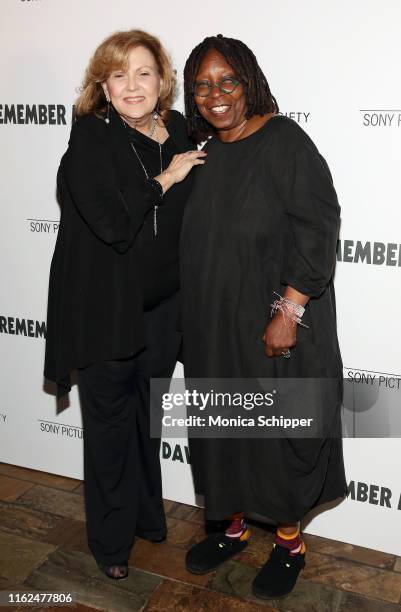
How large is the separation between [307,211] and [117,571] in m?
1.33

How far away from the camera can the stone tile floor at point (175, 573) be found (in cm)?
216

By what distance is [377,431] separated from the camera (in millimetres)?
2363

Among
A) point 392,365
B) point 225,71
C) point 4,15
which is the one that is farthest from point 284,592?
point 4,15

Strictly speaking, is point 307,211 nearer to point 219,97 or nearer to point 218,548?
point 219,97

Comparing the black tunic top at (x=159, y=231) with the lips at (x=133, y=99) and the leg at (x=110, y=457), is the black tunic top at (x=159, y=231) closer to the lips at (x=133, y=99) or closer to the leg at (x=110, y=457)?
the lips at (x=133, y=99)

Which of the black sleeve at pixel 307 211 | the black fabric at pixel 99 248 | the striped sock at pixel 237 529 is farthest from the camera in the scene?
the striped sock at pixel 237 529

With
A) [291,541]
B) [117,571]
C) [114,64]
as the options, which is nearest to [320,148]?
[114,64]

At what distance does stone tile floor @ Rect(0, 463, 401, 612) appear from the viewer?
216 centimetres

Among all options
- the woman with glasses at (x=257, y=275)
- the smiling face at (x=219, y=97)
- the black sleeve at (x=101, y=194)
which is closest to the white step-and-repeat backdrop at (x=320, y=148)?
the woman with glasses at (x=257, y=275)

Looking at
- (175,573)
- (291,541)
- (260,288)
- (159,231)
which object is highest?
(159,231)

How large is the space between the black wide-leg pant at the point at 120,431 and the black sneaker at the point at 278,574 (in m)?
0.45

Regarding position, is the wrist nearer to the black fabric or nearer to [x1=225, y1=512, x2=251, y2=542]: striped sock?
the black fabric

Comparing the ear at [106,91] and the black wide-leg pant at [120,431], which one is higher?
the ear at [106,91]

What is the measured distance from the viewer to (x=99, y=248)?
197 cm
